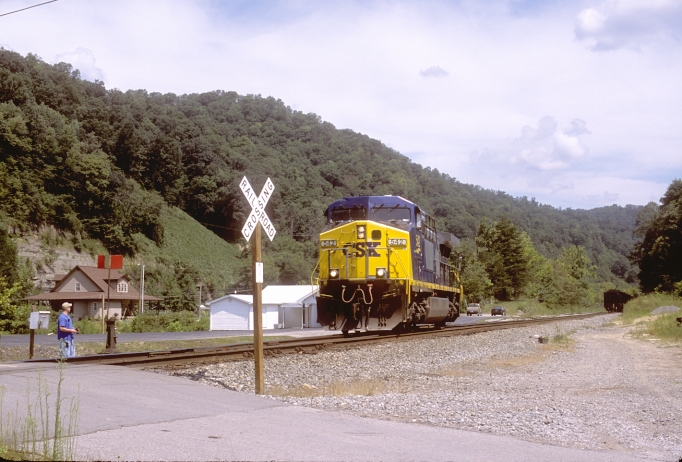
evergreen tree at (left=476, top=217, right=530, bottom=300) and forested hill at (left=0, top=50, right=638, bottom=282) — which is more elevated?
forested hill at (left=0, top=50, right=638, bottom=282)

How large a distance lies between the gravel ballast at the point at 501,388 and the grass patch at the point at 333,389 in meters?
0.02

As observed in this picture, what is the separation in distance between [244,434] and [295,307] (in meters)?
51.1

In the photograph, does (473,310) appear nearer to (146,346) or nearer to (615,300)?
(615,300)

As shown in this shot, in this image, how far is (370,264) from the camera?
21.3 m

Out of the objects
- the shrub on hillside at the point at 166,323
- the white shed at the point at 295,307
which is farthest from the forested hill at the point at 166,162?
the white shed at the point at 295,307

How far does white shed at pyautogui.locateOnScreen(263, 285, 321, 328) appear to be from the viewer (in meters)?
56.5

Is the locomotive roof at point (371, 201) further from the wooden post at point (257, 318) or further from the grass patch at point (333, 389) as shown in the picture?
the wooden post at point (257, 318)

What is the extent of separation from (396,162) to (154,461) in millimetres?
150950

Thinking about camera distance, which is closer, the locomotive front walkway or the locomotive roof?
the locomotive front walkway

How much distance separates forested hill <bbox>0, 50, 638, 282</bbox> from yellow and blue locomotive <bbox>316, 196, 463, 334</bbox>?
45163mm

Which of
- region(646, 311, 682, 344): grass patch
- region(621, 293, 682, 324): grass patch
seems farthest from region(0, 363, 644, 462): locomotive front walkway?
region(621, 293, 682, 324): grass patch

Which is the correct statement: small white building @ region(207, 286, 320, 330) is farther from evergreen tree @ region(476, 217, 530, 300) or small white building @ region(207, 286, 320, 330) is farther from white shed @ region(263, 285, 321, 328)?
evergreen tree @ region(476, 217, 530, 300)

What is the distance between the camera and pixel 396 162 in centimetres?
15450

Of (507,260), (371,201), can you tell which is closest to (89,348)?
(371,201)
